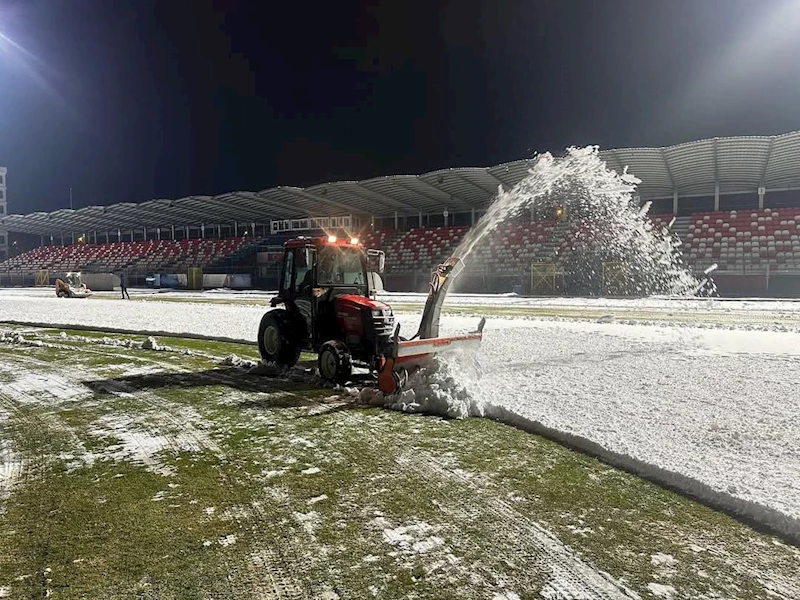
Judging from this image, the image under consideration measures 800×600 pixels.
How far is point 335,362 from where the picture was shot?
755 cm

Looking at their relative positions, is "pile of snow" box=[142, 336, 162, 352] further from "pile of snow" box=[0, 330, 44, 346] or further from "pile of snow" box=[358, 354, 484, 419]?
"pile of snow" box=[358, 354, 484, 419]

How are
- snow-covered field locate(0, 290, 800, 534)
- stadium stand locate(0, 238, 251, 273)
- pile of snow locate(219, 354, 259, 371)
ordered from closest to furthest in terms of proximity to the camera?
snow-covered field locate(0, 290, 800, 534) < pile of snow locate(219, 354, 259, 371) < stadium stand locate(0, 238, 251, 273)

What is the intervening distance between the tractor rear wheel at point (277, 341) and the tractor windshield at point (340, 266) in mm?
1174

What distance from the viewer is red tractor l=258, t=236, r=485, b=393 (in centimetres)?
707

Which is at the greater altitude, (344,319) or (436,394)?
(344,319)

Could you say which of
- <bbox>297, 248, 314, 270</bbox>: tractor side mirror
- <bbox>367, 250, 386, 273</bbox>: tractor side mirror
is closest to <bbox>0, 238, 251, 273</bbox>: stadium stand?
<bbox>297, 248, 314, 270</bbox>: tractor side mirror

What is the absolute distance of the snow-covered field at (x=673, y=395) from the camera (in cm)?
434

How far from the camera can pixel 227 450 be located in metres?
5.00

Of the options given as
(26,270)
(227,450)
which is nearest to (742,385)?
(227,450)

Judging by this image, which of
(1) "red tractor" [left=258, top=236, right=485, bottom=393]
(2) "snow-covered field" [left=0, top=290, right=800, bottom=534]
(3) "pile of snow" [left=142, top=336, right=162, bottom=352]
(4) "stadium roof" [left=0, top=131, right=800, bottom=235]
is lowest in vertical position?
(2) "snow-covered field" [left=0, top=290, right=800, bottom=534]

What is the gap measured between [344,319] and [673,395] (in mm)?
4481

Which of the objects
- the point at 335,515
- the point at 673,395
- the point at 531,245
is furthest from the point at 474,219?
the point at 335,515

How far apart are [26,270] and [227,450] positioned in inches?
2952

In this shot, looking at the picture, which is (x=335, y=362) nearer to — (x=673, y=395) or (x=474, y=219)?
(x=673, y=395)
